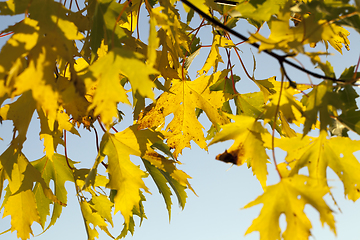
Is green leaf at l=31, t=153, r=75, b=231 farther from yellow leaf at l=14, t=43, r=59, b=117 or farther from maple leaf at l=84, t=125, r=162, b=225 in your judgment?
yellow leaf at l=14, t=43, r=59, b=117

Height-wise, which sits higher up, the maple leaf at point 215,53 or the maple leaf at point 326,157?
the maple leaf at point 215,53

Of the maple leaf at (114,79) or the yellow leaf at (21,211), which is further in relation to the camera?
the yellow leaf at (21,211)

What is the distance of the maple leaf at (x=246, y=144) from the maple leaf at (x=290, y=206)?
0.06m

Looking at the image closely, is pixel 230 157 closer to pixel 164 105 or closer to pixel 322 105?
pixel 322 105

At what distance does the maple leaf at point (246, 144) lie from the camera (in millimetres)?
695

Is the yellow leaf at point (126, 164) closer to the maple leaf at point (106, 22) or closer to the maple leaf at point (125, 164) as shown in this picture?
the maple leaf at point (125, 164)

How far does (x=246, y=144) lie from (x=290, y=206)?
17cm

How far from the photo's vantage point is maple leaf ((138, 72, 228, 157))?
1.06 metres

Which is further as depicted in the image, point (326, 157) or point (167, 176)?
point (167, 176)

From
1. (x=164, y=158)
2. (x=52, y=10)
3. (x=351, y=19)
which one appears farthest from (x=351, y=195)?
(x=52, y=10)

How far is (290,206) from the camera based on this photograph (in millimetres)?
641

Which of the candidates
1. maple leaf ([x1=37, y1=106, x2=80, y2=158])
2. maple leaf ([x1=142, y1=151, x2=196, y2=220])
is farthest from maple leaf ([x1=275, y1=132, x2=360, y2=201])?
maple leaf ([x1=37, y1=106, x2=80, y2=158])

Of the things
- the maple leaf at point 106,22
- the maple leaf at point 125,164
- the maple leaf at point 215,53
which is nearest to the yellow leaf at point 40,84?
the maple leaf at point 106,22

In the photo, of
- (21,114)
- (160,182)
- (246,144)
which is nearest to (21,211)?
(21,114)
